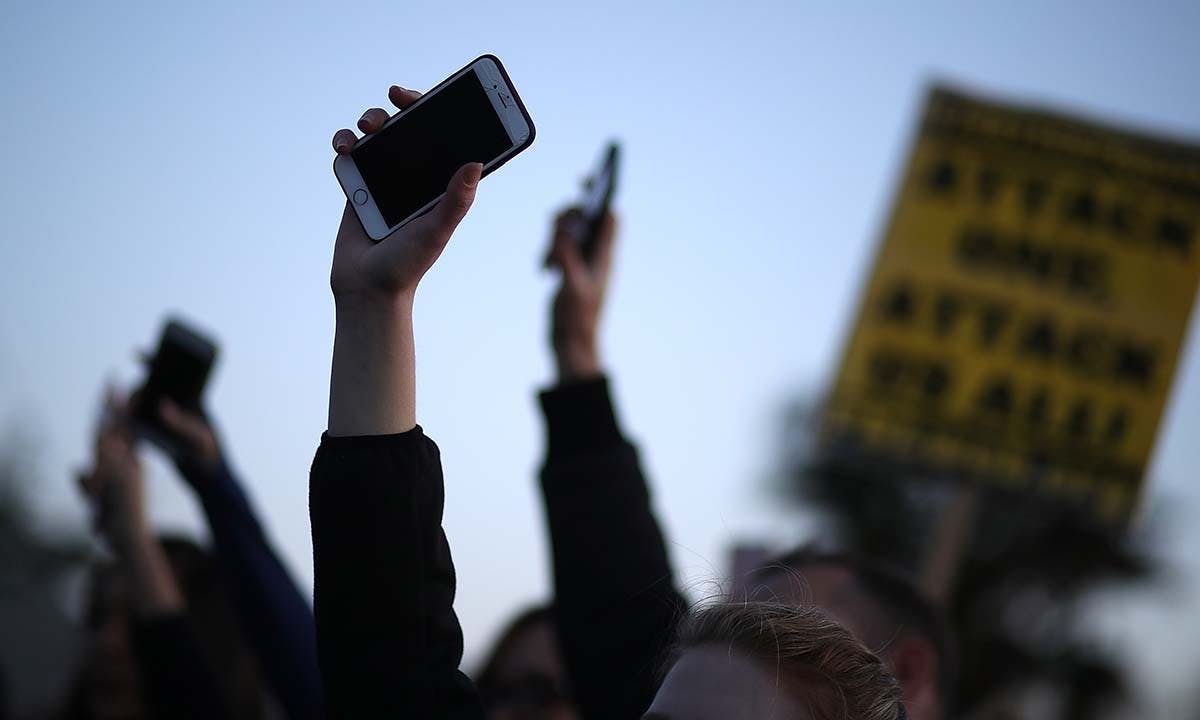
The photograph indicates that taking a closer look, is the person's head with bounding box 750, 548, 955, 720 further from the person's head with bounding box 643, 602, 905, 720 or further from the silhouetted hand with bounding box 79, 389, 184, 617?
the silhouetted hand with bounding box 79, 389, 184, 617

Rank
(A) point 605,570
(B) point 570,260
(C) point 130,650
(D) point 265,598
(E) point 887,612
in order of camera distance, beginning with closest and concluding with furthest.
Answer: (A) point 605,570, (D) point 265,598, (E) point 887,612, (B) point 570,260, (C) point 130,650

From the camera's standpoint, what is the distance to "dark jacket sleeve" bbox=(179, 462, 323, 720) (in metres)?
2.78

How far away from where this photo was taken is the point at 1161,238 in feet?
21.2

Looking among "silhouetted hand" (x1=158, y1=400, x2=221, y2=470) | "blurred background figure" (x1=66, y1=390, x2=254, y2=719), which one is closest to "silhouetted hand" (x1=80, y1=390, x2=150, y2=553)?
"blurred background figure" (x1=66, y1=390, x2=254, y2=719)

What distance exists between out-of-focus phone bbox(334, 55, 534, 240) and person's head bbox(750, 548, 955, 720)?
1279 millimetres

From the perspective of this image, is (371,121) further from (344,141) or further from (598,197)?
(598,197)

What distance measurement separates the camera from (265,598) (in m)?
2.89

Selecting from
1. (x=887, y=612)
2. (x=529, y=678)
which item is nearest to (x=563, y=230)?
(x=887, y=612)

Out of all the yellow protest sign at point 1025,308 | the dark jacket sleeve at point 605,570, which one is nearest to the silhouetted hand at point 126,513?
the dark jacket sleeve at point 605,570

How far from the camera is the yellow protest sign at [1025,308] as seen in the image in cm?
621

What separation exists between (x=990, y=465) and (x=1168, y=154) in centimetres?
180

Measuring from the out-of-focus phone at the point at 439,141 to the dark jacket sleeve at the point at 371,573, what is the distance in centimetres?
32

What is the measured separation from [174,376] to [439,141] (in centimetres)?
189

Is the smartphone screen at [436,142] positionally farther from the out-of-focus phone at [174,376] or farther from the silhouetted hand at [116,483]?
the silhouetted hand at [116,483]
